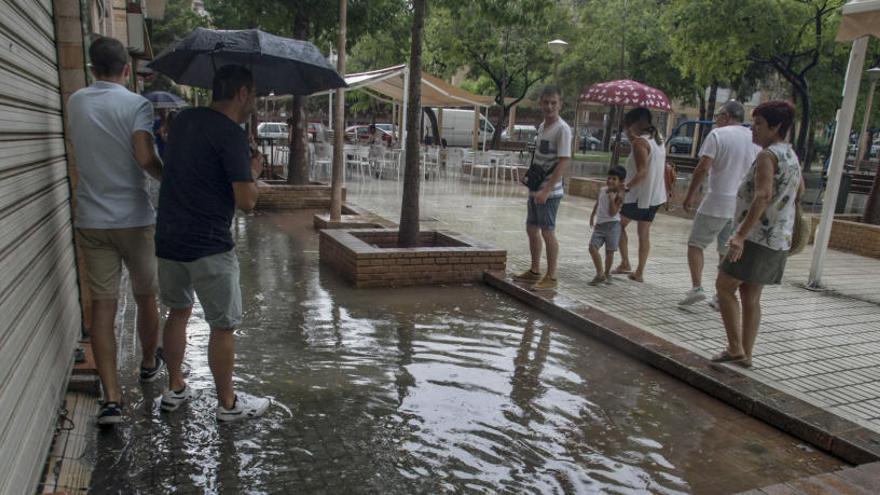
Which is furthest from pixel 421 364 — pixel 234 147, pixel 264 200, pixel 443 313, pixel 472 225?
pixel 264 200

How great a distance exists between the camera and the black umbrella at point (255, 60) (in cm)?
411

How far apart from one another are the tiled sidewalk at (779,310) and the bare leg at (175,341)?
3.53 metres

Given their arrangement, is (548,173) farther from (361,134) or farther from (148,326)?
(361,134)

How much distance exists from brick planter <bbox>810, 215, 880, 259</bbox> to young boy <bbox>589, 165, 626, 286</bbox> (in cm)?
509

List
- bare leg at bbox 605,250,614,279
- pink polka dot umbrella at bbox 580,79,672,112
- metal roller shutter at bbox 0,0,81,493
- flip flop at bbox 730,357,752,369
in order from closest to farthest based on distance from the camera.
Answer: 1. metal roller shutter at bbox 0,0,81,493
2. flip flop at bbox 730,357,752,369
3. bare leg at bbox 605,250,614,279
4. pink polka dot umbrella at bbox 580,79,672,112

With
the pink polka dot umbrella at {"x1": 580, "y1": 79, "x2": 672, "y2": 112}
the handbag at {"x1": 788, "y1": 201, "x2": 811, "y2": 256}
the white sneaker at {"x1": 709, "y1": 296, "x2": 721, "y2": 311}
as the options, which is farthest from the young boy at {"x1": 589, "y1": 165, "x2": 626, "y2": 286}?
the pink polka dot umbrella at {"x1": 580, "y1": 79, "x2": 672, "y2": 112}

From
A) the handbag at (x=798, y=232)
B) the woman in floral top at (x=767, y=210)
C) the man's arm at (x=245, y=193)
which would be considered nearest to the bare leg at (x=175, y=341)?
the man's arm at (x=245, y=193)

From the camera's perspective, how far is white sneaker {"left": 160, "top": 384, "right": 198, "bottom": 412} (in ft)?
11.4

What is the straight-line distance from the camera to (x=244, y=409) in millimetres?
3461

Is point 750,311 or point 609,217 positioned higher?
point 609,217

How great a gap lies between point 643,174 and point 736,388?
303cm

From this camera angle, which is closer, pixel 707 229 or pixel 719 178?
pixel 719 178

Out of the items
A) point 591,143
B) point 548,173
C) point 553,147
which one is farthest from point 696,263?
point 591,143

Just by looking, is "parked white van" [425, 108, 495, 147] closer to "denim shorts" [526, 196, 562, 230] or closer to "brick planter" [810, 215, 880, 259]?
"brick planter" [810, 215, 880, 259]
